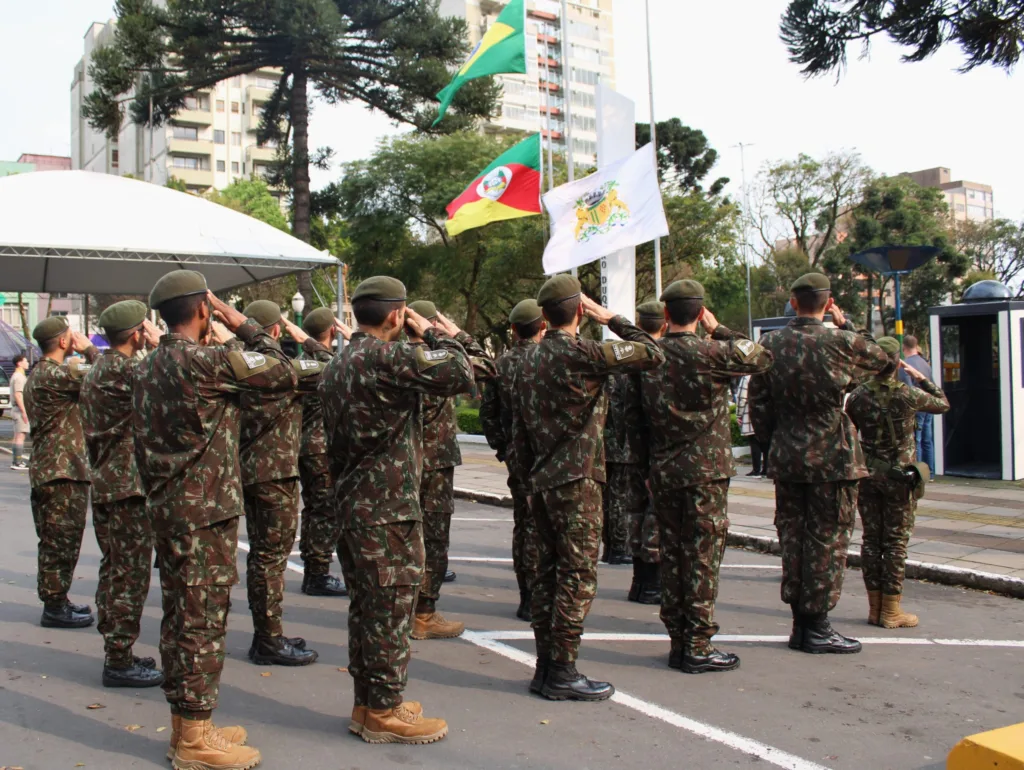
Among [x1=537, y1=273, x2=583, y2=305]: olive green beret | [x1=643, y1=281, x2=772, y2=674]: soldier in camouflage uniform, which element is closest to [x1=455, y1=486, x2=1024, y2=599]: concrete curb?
[x1=643, y1=281, x2=772, y2=674]: soldier in camouflage uniform

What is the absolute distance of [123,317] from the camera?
5.06 m

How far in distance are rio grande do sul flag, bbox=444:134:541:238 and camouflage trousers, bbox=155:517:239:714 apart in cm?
927

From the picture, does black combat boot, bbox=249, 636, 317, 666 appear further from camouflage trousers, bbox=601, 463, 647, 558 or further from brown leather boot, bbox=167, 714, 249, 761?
camouflage trousers, bbox=601, 463, 647, 558

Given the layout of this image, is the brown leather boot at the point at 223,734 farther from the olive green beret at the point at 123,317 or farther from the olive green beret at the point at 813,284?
the olive green beret at the point at 813,284

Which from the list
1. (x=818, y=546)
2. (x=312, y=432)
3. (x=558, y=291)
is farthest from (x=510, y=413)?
(x=818, y=546)

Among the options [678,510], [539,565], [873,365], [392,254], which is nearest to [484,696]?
[539,565]

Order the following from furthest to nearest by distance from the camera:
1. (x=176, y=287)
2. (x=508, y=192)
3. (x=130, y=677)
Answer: (x=508, y=192) < (x=130, y=677) < (x=176, y=287)

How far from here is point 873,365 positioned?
5398 mm

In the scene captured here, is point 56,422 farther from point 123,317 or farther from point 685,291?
point 685,291

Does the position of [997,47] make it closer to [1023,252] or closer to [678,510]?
[678,510]

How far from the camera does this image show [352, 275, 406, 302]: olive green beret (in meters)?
4.22

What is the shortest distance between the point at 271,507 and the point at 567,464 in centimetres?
185

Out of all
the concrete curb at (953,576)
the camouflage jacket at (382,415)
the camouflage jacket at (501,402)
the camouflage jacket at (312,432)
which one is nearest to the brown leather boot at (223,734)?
the camouflage jacket at (382,415)

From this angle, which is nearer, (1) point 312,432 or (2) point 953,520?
(1) point 312,432
